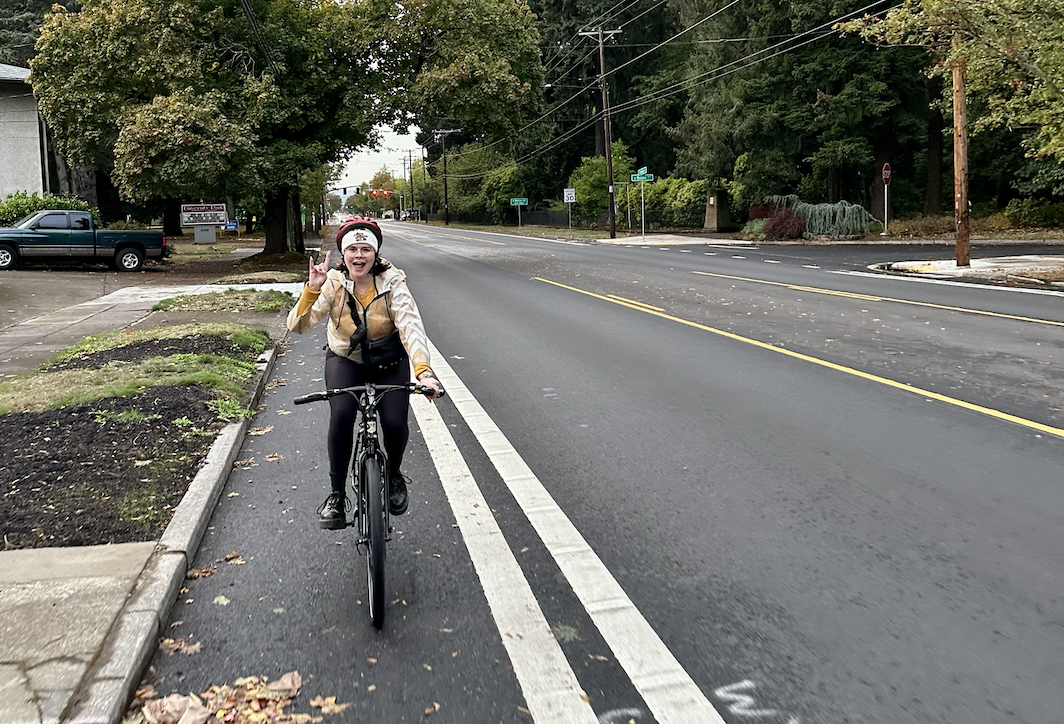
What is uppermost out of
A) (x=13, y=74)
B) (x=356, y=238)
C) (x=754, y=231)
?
(x=13, y=74)

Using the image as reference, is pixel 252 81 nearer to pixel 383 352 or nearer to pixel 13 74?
pixel 13 74

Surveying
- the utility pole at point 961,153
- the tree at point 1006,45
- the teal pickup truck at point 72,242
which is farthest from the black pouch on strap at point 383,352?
the teal pickup truck at point 72,242

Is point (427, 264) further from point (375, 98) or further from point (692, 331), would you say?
point (692, 331)

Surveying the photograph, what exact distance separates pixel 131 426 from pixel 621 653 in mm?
4862

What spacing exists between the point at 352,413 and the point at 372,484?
1.78 ft

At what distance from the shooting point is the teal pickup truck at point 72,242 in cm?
2616

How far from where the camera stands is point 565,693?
3301 millimetres

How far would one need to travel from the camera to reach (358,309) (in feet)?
15.2

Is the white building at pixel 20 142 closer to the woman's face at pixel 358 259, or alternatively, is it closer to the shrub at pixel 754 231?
the shrub at pixel 754 231

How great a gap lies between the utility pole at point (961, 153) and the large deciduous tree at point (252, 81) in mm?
12482

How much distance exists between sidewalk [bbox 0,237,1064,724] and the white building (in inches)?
1381

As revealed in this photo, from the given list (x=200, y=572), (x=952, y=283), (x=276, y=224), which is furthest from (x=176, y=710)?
(x=276, y=224)

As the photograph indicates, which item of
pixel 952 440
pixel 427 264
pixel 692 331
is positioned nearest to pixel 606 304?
pixel 692 331

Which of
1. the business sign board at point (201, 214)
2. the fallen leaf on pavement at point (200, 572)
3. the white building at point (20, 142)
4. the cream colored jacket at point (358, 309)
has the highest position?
the white building at point (20, 142)
